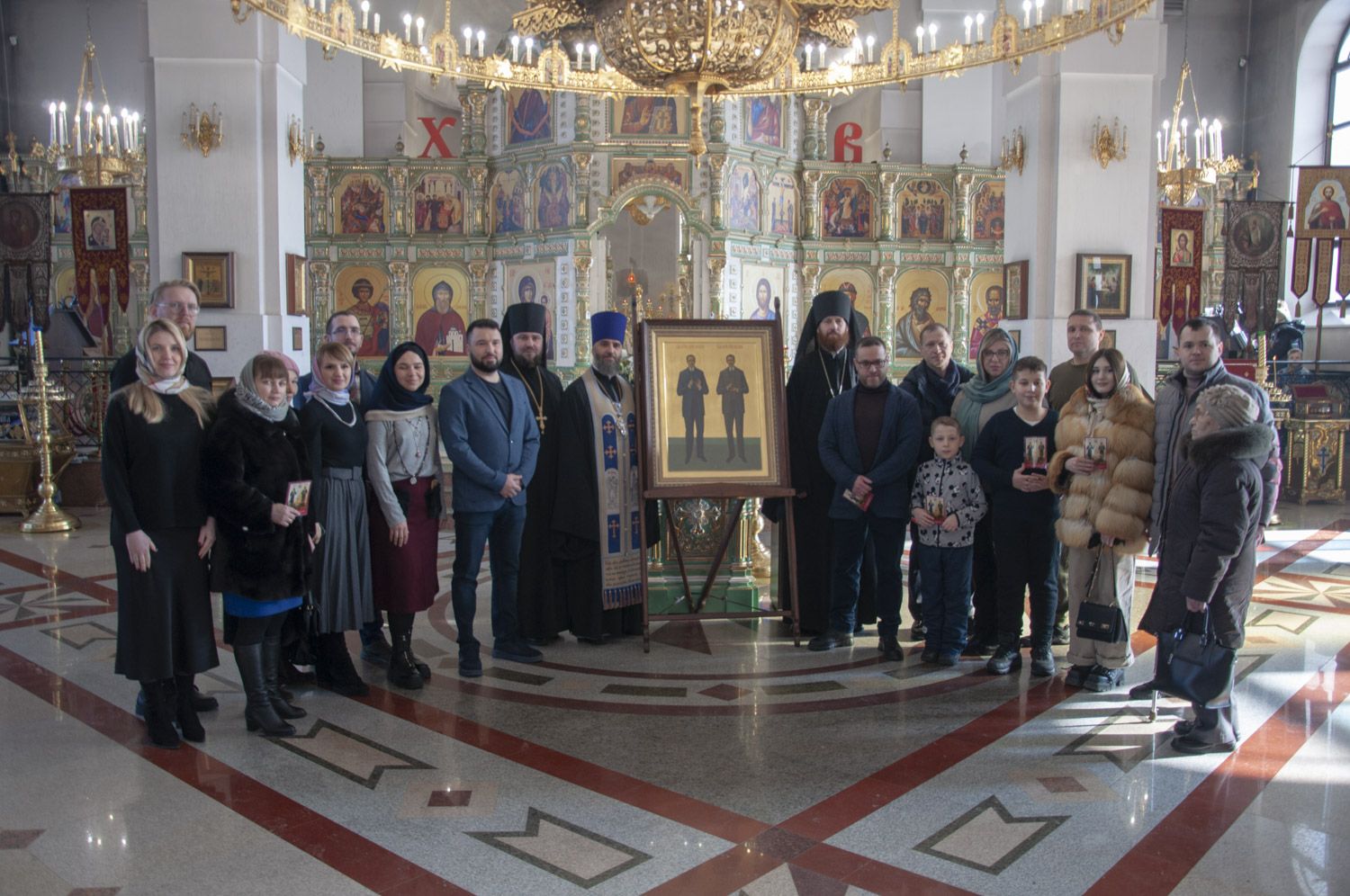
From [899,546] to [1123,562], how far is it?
1.05 m

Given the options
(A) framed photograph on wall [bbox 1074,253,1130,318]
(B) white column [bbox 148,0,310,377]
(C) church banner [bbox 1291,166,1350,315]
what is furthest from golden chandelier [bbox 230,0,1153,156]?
(C) church banner [bbox 1291,166,1350,315]

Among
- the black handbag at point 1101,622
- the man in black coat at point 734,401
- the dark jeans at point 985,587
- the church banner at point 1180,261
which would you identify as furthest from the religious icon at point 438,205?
the black handbag at point 1101,622

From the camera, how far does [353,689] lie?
4.70 metres

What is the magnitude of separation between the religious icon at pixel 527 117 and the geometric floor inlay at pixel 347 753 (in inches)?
453

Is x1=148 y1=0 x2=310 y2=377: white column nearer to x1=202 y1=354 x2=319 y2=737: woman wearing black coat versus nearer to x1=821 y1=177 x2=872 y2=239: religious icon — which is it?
x1=202 y1=354 x2=319 y2=737: woman wearing black coat

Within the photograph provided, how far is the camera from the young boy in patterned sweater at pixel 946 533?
4973 millimetres

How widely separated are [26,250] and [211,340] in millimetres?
4326

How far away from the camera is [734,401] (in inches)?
216

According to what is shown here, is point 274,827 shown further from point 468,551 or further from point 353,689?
point 468,551

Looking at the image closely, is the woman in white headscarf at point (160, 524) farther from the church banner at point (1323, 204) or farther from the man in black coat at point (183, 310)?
the church banner at point (1323, 204)

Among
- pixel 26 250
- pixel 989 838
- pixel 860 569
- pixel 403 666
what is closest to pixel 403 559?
pixel 403 666

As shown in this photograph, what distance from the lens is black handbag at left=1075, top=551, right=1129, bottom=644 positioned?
455 centimetres

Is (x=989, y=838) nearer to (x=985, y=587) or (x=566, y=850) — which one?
(x=566, y=850)

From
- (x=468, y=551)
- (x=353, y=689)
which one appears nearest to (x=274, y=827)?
(x=353, y=689)
